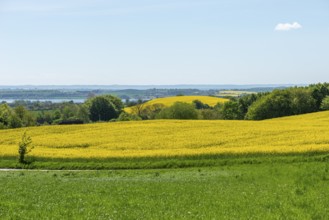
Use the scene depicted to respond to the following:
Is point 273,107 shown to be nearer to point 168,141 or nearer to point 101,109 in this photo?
point 168,141

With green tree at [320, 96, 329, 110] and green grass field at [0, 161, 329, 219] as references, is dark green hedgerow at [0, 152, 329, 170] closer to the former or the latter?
green grass field at [0, 161, 329, 219]

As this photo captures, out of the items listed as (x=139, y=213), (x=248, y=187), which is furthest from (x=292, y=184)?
(x=139, y=213)

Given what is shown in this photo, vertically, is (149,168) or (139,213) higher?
(139,213)

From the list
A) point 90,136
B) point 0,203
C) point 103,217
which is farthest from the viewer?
point 90,136

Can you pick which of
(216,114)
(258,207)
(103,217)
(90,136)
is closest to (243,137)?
(90,136)

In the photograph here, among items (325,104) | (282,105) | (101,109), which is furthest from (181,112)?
(101,109)

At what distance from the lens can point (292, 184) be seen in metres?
17.1

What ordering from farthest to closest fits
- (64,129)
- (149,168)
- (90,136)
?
(64,129)
(90,136)
(149,168)

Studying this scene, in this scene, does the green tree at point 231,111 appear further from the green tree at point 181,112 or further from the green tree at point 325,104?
the green tree at point 325,104

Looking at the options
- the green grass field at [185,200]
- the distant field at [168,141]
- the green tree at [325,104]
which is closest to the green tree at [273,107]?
the green tree at [325,104]

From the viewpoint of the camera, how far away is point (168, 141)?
3922cm

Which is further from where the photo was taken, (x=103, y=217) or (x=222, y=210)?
(x=222, y=210)

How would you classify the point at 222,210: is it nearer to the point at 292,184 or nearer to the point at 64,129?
the point at 292,184

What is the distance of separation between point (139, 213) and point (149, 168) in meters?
18.9
